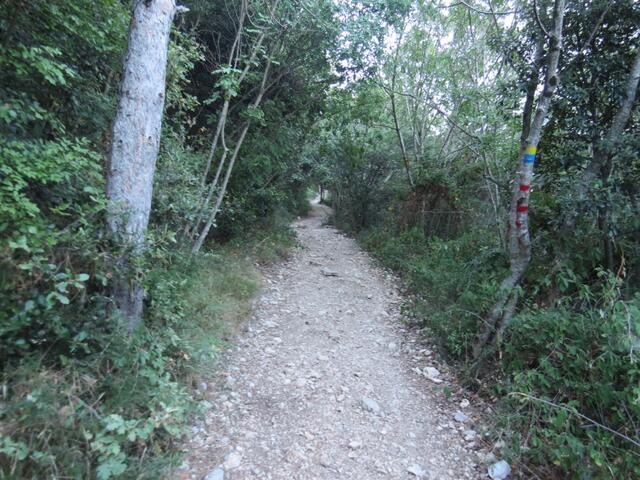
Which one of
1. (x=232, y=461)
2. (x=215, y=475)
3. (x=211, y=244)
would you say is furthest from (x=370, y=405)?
(x=211, y=244)

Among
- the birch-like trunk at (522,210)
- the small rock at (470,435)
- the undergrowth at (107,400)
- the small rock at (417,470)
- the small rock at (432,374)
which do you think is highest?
the birch-like trunk at (522,210)

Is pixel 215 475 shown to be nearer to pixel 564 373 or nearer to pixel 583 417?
pixel 583 417

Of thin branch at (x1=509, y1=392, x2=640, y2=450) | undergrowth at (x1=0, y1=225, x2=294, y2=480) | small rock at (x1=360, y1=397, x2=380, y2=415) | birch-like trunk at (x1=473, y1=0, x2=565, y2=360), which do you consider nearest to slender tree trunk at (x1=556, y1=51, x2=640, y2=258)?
birch-like trunk at (x1=473, y1=0, x2=565, y2=360)

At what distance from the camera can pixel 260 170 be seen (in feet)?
21.7

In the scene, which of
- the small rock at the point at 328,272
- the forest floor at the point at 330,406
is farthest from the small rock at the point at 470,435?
the small rock at the point at 328,272

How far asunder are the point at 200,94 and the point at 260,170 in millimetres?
1920

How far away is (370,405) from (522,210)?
8.24 feet

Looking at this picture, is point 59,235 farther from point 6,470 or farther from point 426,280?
point 426,280

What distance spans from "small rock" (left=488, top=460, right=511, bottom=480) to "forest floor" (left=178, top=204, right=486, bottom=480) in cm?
7

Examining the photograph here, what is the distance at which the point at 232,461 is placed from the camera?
225 centimetres

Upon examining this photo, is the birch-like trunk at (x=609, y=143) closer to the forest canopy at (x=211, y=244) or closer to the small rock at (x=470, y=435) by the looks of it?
the forest canopy at (x=211, y=244)

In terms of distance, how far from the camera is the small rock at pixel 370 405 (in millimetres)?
2941

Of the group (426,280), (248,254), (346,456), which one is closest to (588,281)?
(426,280)

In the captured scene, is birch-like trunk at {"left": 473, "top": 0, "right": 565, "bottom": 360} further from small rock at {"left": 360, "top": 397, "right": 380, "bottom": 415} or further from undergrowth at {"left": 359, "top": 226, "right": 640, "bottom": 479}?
small rock at {"left": 360, "top": 397, "right": 380, "bottom": 415}
